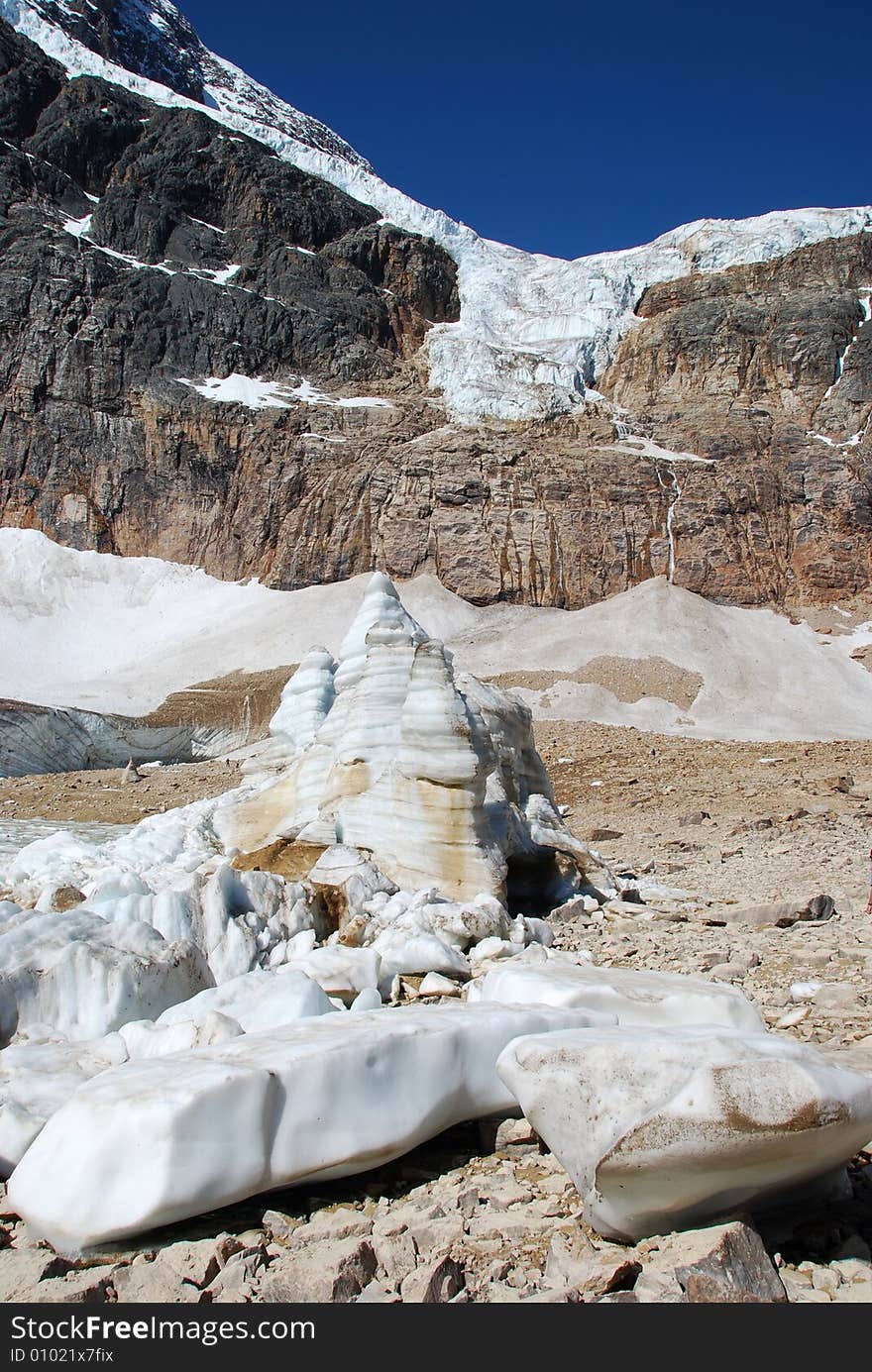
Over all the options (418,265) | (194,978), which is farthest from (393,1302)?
(418,265)

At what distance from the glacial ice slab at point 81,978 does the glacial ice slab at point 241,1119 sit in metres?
1.55

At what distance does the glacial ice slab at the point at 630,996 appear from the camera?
12.0ft

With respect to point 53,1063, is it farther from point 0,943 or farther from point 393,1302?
point 393,1302

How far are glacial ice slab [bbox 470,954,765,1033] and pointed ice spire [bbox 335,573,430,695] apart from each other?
5.78 meters

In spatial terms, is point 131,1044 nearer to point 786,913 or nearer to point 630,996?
point 630,996

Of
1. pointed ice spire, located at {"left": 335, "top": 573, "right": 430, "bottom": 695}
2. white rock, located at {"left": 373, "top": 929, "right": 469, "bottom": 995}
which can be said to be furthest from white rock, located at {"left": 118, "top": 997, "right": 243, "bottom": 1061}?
pointed ice spire, located at {"left": 335, "top": 573, "right": 430, "bottom": 695}

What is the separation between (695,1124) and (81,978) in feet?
10.4

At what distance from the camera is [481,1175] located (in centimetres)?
293

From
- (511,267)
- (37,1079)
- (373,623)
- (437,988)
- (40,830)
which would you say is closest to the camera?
(37,1079)

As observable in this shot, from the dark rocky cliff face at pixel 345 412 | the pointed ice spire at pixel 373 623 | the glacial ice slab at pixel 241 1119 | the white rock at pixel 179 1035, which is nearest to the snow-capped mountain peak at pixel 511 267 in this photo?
the dark rocky cliff face at pixel 345 412

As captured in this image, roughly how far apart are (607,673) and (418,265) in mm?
48453

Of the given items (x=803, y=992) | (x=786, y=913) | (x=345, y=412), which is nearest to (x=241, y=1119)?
(x=803, y=992)

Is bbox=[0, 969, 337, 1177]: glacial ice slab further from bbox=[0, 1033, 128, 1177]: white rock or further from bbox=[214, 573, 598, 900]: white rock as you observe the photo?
bbox=[214, 573, 598, 900]: white rock

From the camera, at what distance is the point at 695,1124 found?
2301 mm
